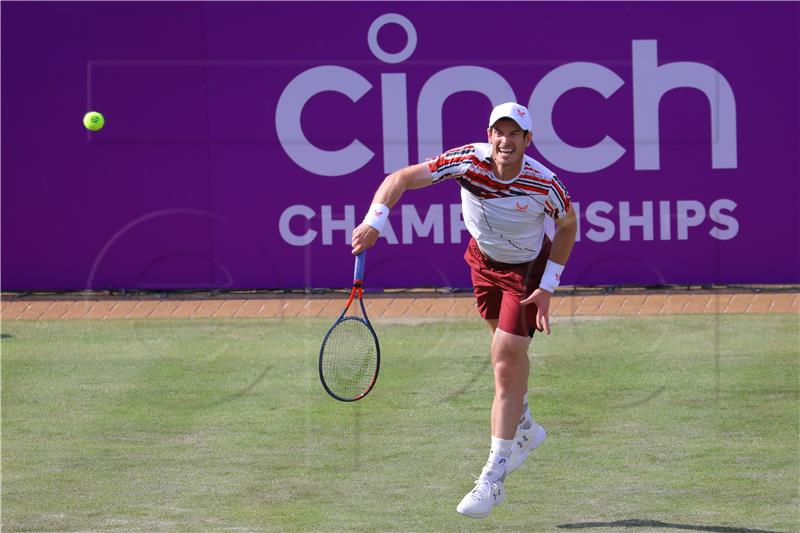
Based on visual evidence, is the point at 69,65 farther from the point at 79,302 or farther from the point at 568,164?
the point at 568,164

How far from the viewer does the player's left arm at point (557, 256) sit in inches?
226

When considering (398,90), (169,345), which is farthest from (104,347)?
(398,90)

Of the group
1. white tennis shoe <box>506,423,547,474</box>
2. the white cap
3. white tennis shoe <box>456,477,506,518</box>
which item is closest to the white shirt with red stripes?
the white cap

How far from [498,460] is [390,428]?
1419mm

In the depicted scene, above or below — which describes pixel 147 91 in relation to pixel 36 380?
above

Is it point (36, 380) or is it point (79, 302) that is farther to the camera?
point (79, 302)

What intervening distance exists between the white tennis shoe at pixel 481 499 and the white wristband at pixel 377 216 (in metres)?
1.07

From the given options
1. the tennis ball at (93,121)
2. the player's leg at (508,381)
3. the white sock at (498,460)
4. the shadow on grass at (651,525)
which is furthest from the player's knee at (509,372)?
the tennis ball at (93,121)

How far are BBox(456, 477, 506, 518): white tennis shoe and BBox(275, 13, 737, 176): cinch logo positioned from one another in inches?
223

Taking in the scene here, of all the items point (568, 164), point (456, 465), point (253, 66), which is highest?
point (253, 66)

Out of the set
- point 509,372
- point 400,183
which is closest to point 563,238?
point 509,372

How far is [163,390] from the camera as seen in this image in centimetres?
780

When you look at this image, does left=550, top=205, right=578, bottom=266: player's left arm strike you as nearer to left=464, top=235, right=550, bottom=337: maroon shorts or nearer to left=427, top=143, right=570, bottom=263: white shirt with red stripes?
left=427, top=143, right=570, bottom=263: white shirt with red stripes

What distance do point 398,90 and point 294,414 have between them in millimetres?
A: 4244
